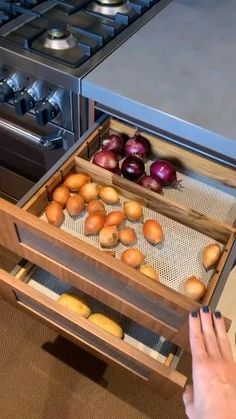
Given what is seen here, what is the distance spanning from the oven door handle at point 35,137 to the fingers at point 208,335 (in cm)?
53

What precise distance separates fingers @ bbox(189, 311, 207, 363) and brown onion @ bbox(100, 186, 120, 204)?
342 mm

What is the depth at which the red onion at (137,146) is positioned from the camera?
3.01ft

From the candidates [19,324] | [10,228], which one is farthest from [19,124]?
[19,324]

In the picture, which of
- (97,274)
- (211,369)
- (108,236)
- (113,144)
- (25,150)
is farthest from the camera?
(25,150)

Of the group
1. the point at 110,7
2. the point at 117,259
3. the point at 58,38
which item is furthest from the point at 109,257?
the point at 110,7

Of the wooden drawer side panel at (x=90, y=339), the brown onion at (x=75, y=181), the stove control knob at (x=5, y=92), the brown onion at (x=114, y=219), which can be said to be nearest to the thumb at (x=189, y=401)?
the wooden drawer side panel at (x=90, y=339)

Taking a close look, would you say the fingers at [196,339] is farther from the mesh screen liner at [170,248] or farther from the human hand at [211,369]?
the mesh screen liner at [170,248]

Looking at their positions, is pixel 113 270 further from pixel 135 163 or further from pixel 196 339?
pixel 135 163

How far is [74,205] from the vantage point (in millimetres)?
842

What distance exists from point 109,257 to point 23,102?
0.41m

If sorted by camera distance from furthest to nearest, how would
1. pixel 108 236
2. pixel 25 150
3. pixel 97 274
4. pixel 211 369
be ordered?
pixel 25 150, pixel 108 236, pixel 97 274, pixel 211 369

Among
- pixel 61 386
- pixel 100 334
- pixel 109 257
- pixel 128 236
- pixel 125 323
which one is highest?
pixel 109 257

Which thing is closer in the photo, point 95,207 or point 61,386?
point 95,207

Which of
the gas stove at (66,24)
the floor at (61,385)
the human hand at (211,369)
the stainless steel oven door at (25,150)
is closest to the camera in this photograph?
the human hand at (211,369)
